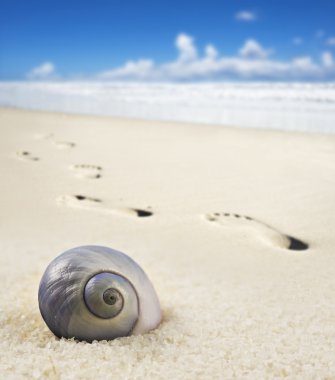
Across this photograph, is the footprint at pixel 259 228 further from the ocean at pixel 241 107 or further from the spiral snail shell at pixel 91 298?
the ocean at pixel 241 107

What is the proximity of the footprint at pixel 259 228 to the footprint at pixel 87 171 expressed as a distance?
128 cm

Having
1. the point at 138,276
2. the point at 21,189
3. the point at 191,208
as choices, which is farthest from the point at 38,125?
the point at 138,276

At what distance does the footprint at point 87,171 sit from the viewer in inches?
141

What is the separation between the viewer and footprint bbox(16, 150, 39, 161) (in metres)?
4.15

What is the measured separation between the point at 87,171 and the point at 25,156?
89cm

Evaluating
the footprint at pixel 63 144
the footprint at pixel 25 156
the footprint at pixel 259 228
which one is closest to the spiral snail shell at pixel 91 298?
the footprint at pixel 259 228


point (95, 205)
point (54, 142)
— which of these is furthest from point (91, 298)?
point (54, 142)

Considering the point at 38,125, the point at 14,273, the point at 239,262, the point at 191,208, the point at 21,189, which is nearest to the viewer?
the point at 14,273

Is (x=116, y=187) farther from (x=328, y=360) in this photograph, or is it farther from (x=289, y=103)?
(x=289, y=103)

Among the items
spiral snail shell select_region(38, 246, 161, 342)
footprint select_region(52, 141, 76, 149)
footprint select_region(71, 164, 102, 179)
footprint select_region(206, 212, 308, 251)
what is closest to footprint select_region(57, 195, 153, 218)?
footprint select_region(206, 212, 308, 251)

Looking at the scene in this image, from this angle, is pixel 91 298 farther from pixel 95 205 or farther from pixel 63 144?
pixel 63 144

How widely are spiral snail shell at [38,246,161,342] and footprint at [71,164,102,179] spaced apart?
223 cm

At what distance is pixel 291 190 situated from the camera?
321cm

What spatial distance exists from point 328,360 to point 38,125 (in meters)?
5.67
